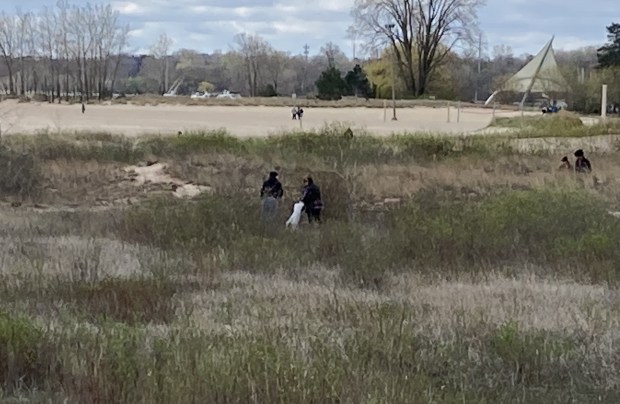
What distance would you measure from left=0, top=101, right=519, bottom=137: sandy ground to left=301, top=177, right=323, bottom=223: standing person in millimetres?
33845

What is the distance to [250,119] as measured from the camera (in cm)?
6862

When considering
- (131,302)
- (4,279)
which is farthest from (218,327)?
(4,279)

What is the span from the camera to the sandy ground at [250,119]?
56.3 m

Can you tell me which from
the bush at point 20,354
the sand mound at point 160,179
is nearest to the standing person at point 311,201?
the sand mound at point 160,179

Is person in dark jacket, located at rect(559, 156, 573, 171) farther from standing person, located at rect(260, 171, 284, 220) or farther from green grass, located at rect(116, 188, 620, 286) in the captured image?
standing person, located at rect(260, 171, 284, 220)

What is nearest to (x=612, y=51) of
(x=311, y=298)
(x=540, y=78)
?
(x=540, y=78)

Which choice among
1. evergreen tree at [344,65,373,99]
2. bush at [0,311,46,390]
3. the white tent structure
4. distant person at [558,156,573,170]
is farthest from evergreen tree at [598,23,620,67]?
bush at [0,311,46,390]

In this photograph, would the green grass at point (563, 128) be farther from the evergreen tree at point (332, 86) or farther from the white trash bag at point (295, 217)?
the evergreen tree at point (332, 86)

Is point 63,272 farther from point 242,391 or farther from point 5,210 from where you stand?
point 5,210

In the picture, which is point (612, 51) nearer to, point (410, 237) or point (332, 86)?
point (332, 86)

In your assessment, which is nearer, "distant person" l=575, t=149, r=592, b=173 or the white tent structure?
"distant person" l=575, t=149, r=592, b=173

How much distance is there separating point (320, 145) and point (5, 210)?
12882 millimetres

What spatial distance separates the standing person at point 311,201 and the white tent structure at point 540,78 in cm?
7427

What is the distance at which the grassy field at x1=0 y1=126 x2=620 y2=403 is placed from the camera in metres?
6.58
